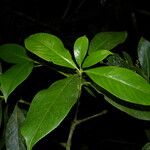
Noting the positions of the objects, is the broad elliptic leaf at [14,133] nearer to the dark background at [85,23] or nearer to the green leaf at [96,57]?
the green leaf at [96,57]

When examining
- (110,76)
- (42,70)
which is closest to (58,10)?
(42,70)

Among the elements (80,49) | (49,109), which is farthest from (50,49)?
(49,109)

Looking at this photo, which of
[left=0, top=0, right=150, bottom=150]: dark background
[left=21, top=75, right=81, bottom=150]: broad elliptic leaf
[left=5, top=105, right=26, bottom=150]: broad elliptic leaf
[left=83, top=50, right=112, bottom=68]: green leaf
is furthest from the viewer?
[left=0, top=0, right=150, bottom=150]: dark background

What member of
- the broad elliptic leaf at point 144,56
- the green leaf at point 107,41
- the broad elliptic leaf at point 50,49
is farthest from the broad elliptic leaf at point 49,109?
the broad elliptic leaf at point 144,56

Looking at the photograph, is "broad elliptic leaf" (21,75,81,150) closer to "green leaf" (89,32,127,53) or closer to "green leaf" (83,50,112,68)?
"green leaf" (83,50,112,68)

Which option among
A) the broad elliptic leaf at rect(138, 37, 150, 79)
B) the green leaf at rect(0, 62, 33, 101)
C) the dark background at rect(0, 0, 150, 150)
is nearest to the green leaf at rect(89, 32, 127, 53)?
the broad elliptic leaf at rect(138, 37, 150, 79)

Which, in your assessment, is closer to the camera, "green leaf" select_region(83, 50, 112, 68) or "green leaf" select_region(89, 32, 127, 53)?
"green leaf" select_region(83, 50, 112, 68)

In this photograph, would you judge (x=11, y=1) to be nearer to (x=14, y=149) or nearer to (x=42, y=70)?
(x=42, y=70)

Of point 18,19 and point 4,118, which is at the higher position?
point 4,118
